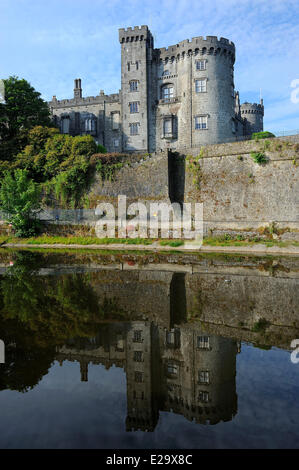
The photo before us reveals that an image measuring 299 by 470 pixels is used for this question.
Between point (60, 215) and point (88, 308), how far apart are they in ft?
73.4

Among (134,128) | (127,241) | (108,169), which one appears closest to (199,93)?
(134,128)

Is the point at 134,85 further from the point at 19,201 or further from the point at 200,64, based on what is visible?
the point at 19,201

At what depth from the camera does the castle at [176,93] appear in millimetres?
37844

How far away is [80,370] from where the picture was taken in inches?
296

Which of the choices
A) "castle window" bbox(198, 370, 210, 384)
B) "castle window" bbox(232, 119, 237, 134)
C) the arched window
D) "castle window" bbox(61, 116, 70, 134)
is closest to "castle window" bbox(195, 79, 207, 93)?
the arched window

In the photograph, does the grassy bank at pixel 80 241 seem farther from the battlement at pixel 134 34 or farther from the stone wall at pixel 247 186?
the battlement at pixel 134 34

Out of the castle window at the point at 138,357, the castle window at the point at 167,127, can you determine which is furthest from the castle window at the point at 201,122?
the castle window at the point at 138,357

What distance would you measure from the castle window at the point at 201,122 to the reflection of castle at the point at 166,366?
106 feet

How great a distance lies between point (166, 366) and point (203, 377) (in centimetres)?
93

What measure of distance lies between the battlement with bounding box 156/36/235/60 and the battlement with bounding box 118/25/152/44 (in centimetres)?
372

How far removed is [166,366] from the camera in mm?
7566

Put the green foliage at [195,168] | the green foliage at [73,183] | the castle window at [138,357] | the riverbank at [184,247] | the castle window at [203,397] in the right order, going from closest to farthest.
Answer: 1. the castle window at [203,397]
2. the castle window at [138,357]
3. the riverbank at [184,247]
4. the green foliage at [195,168]
5. the green foliage at [73,183]

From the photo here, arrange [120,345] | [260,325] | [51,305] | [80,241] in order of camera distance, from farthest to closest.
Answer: [80,241]
[51,305]
[260,325]
[120,345]

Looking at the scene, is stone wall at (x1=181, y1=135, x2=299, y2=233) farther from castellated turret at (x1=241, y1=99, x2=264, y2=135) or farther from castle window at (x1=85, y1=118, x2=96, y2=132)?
castellated turret at (x1=241, y1=99, x2=264, y2=135)
